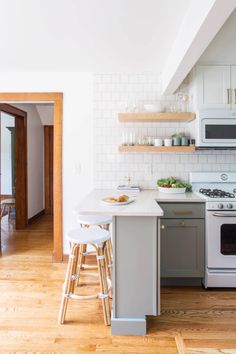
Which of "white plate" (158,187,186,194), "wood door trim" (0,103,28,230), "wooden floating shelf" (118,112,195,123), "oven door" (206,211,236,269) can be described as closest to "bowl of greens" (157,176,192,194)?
"white plate" (158,187,186,194)

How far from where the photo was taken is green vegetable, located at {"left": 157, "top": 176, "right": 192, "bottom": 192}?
3.06 meters

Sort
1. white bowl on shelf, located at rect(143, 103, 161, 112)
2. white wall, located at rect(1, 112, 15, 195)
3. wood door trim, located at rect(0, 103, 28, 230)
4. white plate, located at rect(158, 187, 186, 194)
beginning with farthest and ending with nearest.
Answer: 1. white wall, located at rect(1, 112, 15, 195)
2. wood door trim, located at rect(0, 103, 28, 230)
3. white bowl on shelf, located at rect(143, 103, 161, 112)
4. white plate, located at rect(158, 187, 186, 194)

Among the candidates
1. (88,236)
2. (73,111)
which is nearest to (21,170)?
(73,111)

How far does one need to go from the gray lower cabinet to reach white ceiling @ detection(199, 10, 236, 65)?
4.83 feet

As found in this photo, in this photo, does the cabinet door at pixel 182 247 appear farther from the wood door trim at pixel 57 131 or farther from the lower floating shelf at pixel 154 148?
the wood door trim at pixel 57 131

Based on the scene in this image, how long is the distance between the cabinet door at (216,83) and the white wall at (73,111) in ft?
4.26

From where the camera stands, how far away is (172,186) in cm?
304

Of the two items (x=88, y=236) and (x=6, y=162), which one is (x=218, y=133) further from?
(x=6, y=162)

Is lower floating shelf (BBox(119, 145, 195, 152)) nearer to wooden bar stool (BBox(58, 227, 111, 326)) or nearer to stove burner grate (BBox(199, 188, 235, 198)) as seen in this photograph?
stove burner grate (BBox(199, 188, 235, 198))

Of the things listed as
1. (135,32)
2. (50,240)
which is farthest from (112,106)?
(50,240)

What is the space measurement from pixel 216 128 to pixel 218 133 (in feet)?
0.19

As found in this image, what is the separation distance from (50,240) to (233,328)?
9.47 feet

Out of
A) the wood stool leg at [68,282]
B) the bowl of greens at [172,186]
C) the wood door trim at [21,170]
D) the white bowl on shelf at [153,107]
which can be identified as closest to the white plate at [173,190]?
the bowl of greens at [172,186]

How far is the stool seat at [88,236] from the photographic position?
2.04 m
